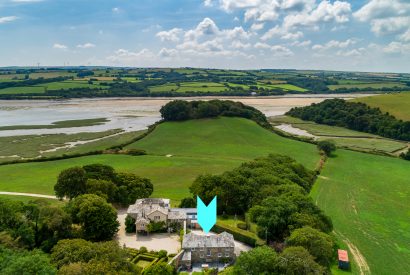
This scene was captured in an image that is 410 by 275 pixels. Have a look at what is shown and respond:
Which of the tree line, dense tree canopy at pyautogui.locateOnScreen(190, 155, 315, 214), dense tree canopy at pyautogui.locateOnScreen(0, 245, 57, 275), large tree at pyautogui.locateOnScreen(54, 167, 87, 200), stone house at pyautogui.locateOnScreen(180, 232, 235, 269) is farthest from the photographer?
large tree at pyautogui.locateOnScreen(54, 167, 87, 200)

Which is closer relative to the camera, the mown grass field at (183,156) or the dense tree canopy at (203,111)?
the mown grass field at (183,156)

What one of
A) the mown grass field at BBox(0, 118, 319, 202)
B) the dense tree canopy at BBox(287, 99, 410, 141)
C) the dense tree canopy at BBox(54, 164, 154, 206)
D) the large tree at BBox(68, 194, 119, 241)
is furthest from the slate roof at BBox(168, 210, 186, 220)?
the dense tree canopy at BBox(287, 99, 410, 141)

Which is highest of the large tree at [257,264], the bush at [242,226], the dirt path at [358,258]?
the large tree at [257,264]

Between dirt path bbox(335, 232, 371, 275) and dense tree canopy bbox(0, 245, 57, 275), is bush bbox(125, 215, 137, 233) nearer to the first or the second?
dense tree canopy bbox(0, 245, 57, 275)

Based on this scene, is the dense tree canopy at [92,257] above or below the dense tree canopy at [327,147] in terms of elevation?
above

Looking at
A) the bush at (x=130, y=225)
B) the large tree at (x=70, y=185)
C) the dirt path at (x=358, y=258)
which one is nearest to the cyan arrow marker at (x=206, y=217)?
the bush at (x=130, y=225)

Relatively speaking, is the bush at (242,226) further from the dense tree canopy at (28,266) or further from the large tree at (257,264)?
the dense tree canopy at (28,266)

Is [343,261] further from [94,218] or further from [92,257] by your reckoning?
[94,218]
